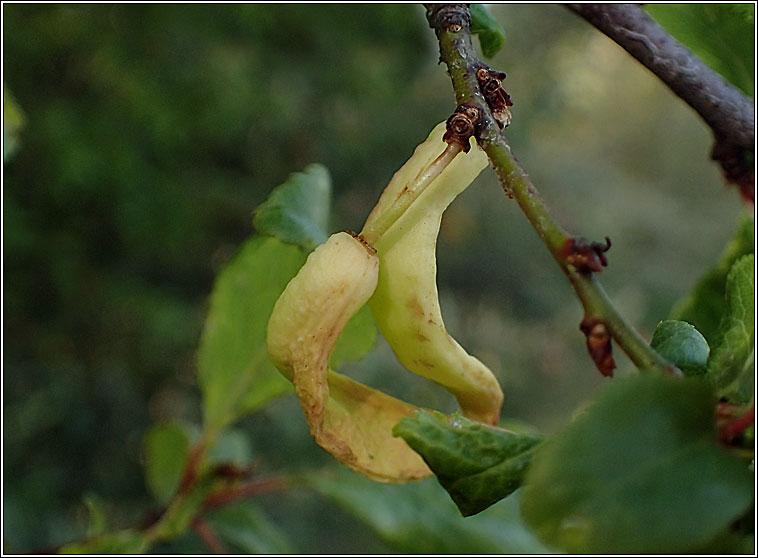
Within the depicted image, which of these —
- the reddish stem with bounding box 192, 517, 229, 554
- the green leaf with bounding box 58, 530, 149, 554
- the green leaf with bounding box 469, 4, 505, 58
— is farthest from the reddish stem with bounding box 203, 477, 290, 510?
the green leaf with bounding box 469, 4, 505, 58

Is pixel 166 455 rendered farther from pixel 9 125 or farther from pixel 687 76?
pixel 687 76

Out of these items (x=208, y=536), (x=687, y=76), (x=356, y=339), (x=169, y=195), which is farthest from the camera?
(x=169, y=195)

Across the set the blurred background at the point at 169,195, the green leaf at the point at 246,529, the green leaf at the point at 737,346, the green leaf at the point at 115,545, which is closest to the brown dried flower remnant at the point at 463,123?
the green leaf at the point at 737,346

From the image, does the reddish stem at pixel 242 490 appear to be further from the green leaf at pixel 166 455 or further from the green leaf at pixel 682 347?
the green leaf at pixel 682 347

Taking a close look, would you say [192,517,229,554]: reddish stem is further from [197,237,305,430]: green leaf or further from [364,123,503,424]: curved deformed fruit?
[364,123,503,424]: curved deformed fruit

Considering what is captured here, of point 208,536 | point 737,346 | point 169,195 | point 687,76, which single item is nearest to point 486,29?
point 687,76

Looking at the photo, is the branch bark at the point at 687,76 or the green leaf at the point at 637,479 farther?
the branch bark at the point at 687,76

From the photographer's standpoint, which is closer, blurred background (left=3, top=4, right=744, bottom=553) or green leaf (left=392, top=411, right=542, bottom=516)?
green leaf (left=392, top=411, right=542, bottom=516)
